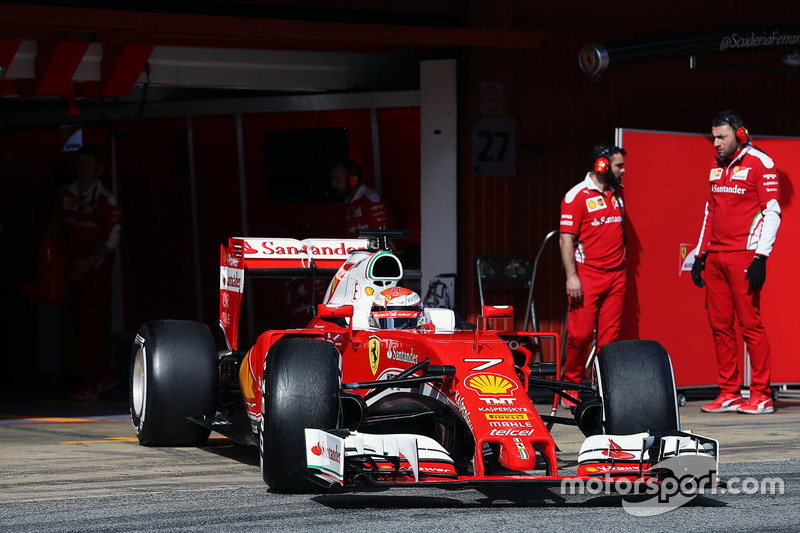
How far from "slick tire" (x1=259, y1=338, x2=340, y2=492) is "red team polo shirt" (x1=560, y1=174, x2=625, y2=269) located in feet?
14.1

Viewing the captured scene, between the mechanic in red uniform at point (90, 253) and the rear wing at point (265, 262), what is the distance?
136 inches

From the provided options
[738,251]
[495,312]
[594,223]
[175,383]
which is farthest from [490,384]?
[738,251]

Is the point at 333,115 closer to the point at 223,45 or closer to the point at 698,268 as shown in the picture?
the point at 223,45

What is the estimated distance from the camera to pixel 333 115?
41.0 feet

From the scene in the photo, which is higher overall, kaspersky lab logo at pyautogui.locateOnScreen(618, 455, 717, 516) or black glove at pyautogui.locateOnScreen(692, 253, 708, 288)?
black glove at pyautogui.locateOnScreen(692, 253, 708, 288)

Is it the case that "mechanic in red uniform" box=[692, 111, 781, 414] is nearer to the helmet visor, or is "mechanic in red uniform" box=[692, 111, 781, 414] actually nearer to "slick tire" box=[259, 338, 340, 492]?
the helmet visor

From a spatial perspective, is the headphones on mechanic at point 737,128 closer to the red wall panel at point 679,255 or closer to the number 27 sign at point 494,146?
the red wall panel at point 679,255

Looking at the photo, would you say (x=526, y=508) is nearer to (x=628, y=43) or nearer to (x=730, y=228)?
(x=730, y=228)

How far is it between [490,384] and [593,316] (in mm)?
4085

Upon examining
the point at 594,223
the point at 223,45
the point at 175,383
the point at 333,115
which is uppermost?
the point at 223,45

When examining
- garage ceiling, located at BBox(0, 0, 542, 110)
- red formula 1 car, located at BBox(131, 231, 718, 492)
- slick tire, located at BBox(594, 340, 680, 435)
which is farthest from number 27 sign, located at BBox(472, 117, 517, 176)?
slick tire, located at BBox(594, 340, 680, 435)

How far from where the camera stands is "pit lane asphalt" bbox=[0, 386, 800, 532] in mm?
5406

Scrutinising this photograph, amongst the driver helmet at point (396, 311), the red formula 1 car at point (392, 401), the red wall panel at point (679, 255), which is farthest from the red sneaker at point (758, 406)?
the driver helmet at point (396, 311)

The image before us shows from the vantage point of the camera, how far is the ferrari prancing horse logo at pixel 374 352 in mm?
6785
